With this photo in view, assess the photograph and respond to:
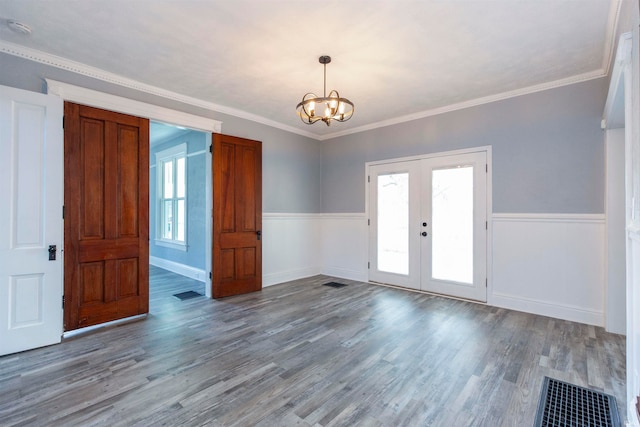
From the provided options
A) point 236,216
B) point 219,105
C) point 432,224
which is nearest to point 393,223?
point 432,224

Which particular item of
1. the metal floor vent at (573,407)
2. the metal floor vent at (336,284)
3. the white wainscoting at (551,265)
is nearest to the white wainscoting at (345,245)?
the metal floor vent at (336,284)

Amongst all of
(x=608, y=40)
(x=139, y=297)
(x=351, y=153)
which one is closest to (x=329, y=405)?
(x=139, y=297)

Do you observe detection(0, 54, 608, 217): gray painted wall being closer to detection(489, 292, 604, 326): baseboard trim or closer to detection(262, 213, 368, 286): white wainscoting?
detection(262, 213, 368, 286): white wainscoting

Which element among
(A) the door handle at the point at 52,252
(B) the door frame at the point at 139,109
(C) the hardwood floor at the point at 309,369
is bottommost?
(C) the hardwood floor at the point at 309,369

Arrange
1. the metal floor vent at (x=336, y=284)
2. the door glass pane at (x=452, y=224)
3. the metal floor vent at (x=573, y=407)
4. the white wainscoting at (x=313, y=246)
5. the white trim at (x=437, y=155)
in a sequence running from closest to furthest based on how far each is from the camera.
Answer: the metal floor vent at (x=573, y=407), the white trim at (x=437, y=155), the door glass pane at (x=452, y=224), the metal floor vent at (x=336, y=284), the white wainscoting at (x=313, y=246)

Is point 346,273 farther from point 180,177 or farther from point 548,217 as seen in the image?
point 180,177

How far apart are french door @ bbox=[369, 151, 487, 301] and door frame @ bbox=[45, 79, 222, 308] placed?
2796mm

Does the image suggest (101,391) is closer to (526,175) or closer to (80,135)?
(80,135)

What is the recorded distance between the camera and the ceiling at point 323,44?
7.95ft

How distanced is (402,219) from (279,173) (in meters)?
2.34

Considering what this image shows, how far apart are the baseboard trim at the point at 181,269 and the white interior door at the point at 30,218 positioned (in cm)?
229

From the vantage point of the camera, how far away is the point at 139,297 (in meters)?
3.71

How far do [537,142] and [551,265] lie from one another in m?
1.56

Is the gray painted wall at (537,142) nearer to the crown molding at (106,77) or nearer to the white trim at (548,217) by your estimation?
the white trim at (548,217)
